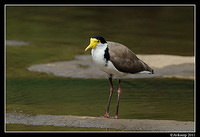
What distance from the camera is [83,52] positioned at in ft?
49.4

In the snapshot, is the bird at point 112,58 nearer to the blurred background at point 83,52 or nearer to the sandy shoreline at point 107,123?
the sandy shoreline at point 107,123

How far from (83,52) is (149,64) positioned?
8.89 ft

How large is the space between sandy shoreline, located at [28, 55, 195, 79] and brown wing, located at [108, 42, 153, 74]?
3.67m

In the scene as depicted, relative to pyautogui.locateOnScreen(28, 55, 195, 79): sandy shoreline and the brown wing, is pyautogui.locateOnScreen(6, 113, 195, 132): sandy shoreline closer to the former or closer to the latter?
the brown wing

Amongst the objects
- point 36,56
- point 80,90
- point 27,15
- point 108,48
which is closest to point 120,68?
point 108,48

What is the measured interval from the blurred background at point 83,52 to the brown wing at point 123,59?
0.89 meters

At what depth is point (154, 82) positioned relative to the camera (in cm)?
1160

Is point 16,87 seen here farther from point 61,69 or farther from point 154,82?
point 154,82

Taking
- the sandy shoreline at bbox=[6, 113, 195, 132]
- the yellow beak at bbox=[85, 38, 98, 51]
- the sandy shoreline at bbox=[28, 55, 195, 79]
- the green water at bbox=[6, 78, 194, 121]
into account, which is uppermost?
the yellow beak at bbox=[85, 38, 98, 51]

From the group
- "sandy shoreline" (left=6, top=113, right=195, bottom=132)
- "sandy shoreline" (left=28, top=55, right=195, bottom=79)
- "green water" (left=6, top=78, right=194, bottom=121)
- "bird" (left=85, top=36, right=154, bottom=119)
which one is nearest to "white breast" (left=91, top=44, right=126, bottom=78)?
"bird" (left=85, top=36, right=154, bottom=119)

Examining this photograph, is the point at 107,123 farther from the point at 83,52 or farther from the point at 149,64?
the point at 83,52

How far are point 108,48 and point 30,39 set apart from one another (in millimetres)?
9427

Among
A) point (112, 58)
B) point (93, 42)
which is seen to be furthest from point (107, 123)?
point (93, 42)

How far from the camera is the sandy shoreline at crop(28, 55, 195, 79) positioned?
12211 mm
